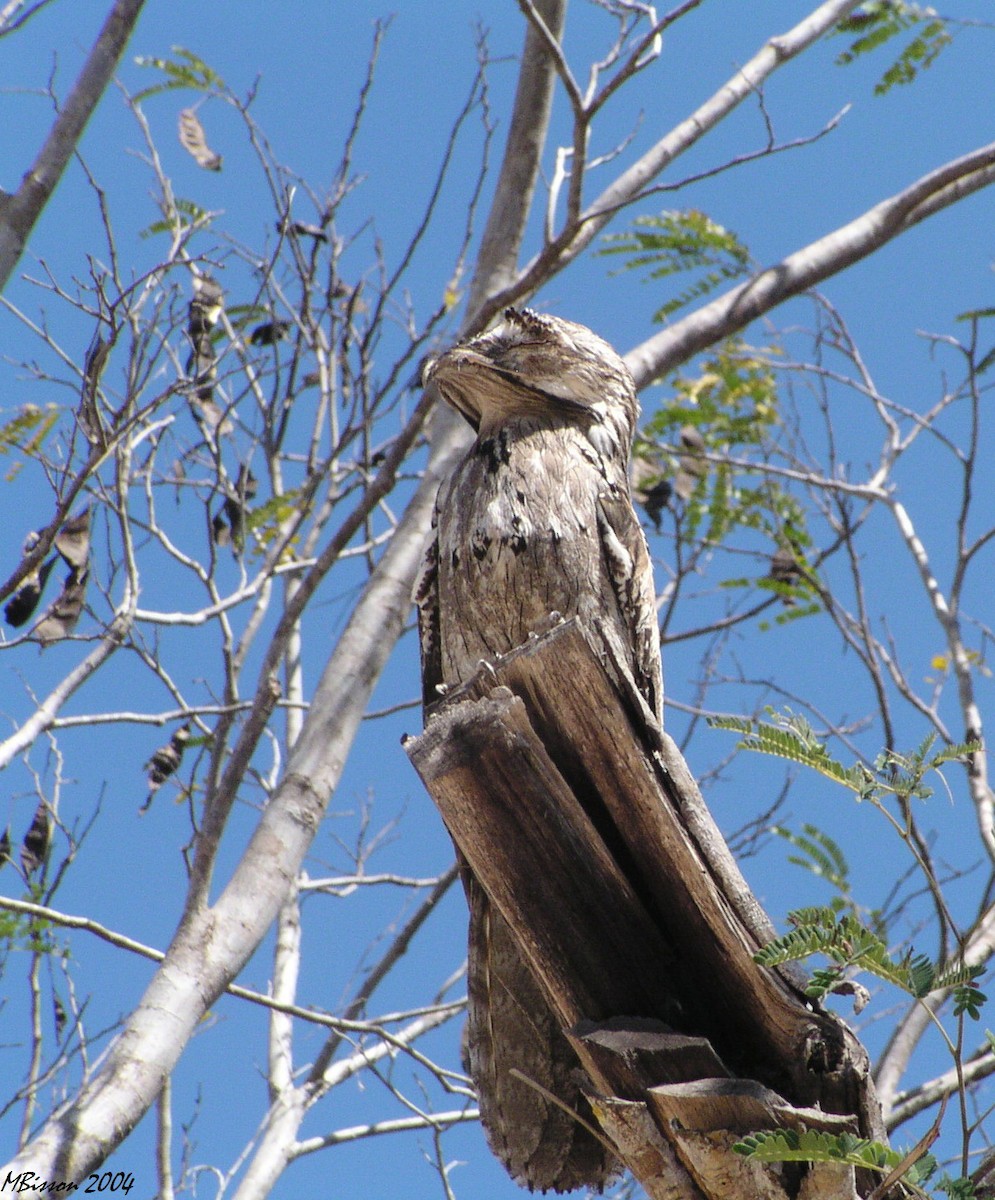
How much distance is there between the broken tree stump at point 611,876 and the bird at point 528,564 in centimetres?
46

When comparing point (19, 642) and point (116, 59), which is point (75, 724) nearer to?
point (19, 642)

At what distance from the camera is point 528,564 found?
373 cm

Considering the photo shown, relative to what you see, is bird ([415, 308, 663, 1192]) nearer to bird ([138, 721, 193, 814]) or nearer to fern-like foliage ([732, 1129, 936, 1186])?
fern-like foliage ([732, 1129, 936, 1186])

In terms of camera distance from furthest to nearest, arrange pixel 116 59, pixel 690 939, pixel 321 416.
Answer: pixel 321 416
pixel 116 59
pixel 690 939

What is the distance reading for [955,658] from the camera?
589cm

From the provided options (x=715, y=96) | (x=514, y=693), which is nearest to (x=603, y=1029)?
(x=514, y=693)

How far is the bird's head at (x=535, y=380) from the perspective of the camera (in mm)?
4180

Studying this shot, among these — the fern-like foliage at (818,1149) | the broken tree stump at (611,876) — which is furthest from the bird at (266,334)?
the fern-like foliage at (818,1149)

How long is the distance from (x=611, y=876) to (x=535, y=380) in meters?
2.14

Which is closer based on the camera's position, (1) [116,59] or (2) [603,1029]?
(2) [603,1029]

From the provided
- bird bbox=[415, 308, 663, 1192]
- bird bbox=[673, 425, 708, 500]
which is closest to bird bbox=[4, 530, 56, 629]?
bird bbox=[415, 308, 663, 1192]

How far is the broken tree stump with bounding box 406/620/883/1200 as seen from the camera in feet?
8.07

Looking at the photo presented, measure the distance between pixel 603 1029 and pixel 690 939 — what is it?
0.30 metres

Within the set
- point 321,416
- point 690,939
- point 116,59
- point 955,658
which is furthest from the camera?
point 321,416
